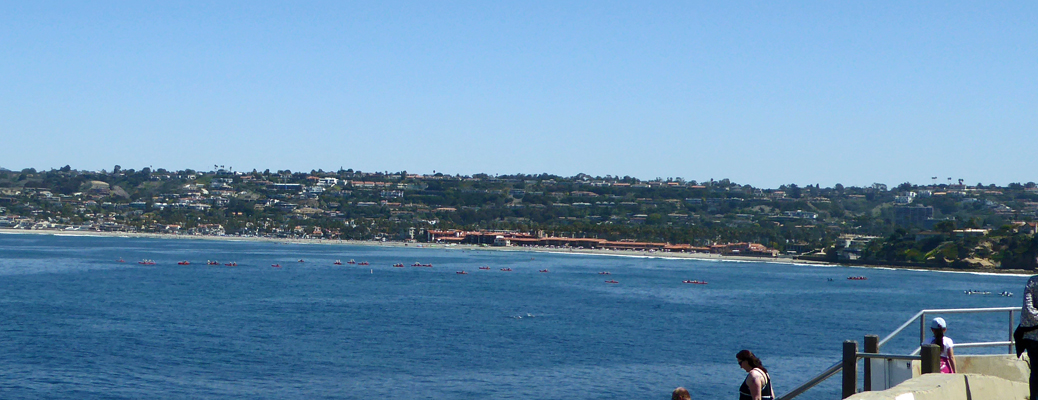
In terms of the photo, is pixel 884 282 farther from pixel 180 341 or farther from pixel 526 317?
pixel 180 341

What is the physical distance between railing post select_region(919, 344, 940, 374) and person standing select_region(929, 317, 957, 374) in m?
0.67

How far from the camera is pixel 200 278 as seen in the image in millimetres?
100625

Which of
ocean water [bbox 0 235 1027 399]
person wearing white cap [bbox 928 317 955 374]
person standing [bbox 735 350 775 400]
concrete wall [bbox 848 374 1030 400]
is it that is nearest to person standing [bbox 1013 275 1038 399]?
concrete wall [bbox 848 374 1030 400]

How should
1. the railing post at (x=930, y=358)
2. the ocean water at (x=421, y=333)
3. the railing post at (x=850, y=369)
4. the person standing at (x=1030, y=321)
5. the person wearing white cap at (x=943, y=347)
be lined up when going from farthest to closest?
1. the ocean water at (x=421, y=333)
2. the person wearing white cap at (x=943, y=347)
3. the railing post at (x=850, y=369)
4. the railing post at (x=930, y=358)
5. the person standing at (x=1030, y=321)

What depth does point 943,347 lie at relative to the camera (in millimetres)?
11438

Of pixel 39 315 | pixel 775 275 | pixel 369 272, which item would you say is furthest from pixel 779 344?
pixel 775 275

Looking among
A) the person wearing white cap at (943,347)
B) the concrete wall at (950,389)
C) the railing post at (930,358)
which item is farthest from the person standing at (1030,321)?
the person wearing white cap at (943,347)

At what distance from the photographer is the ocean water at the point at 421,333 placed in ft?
122

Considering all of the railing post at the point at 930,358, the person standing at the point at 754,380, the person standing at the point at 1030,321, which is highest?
the person standing at the point at 1030,321

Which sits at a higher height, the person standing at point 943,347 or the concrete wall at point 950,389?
the person standing at point 943,347

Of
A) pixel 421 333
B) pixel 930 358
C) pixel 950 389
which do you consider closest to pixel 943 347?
pixel 930 358

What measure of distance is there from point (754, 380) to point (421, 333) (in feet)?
145

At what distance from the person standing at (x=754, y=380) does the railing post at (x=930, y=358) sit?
1.66 meters

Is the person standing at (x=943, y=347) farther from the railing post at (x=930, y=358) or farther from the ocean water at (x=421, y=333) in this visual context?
the ocean water at (x=421, y=333)
